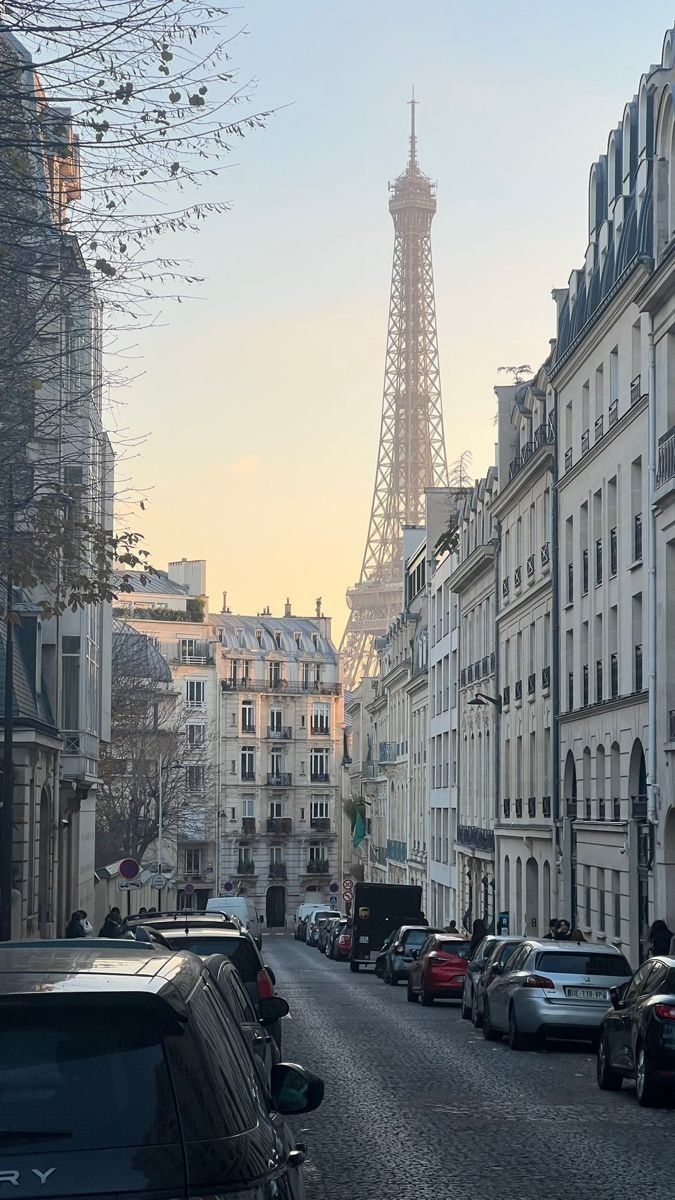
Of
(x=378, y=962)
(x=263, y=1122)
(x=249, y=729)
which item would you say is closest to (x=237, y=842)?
(x=249, y=729)

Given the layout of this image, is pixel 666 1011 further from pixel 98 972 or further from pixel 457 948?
pixel 457 948

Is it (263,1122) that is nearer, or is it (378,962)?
(263,1122)

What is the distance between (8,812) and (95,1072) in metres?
25.2

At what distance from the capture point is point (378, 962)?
52344mm

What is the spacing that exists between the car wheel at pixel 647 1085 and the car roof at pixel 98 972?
11.1 metres

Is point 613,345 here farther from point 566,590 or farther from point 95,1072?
point 95,1072

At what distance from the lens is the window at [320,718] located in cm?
12644

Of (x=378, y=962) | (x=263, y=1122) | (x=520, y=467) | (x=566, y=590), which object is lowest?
(x=378, y=962)

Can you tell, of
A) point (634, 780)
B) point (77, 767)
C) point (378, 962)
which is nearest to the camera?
point (634, 780)

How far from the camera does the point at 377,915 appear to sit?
58219 millimetres

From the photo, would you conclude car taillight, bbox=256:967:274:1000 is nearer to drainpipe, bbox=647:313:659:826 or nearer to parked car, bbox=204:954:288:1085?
parked car, bbox=204:954:288:1085

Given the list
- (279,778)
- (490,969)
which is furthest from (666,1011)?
(279,778)

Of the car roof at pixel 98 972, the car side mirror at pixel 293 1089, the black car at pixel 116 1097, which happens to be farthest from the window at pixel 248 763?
the black car at pixel 116 1097

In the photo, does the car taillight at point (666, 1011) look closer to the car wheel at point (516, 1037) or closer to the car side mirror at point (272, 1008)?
the car side mirror at point (272, 1008)
